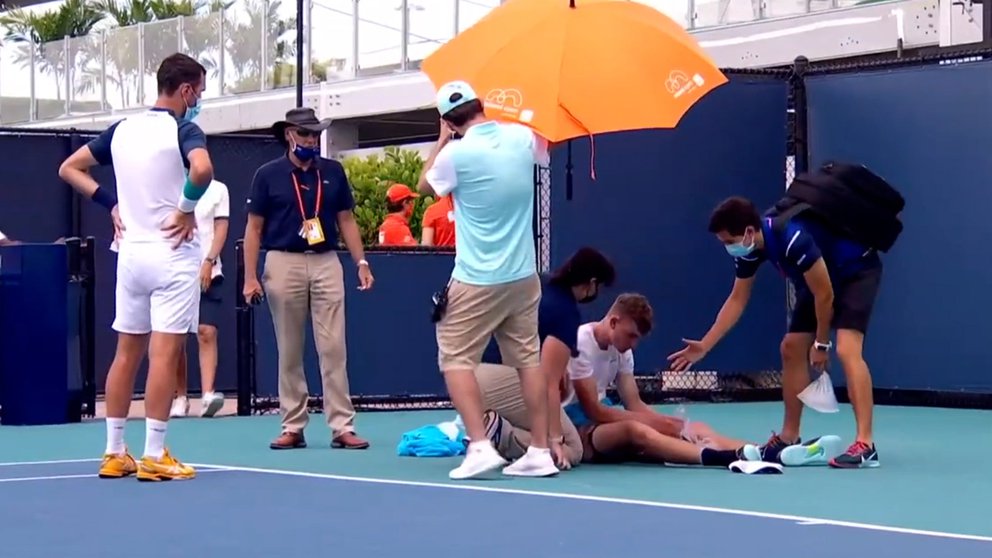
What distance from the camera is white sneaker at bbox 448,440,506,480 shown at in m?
7.97

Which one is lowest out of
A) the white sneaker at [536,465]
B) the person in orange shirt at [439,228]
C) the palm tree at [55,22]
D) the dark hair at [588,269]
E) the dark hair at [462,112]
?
the white sneaker at [536,465]

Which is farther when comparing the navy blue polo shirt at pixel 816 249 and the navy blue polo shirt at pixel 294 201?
the navy blue polo shirt at pixel 294 201

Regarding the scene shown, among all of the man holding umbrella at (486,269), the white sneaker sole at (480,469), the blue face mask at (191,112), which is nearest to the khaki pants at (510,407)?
the man holding umbrella at (486,269)

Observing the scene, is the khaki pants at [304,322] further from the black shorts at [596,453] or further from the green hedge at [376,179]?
the green hedge at [376,179]

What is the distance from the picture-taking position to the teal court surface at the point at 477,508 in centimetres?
599

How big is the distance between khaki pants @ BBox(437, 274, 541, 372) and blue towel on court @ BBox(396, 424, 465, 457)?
1.31 metres

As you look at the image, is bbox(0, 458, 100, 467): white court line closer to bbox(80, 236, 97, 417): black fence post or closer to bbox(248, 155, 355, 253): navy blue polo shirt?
bbox(248, 155, 355, 253): navy blue polo shirt

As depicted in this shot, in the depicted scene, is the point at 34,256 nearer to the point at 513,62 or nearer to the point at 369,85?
the point at 513,62

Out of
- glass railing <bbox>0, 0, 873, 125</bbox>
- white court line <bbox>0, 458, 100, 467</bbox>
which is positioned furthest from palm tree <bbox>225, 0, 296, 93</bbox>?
white court line <bbox>0, 458, 100, 467</bbox>

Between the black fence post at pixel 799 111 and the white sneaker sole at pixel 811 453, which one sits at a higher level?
the black fence post at pixel 799 111

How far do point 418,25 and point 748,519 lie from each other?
56.7 ft

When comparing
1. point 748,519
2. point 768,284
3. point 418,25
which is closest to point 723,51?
point 418,25

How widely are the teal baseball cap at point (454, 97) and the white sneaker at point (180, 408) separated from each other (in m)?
5.01

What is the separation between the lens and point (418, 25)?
76.3 feet
